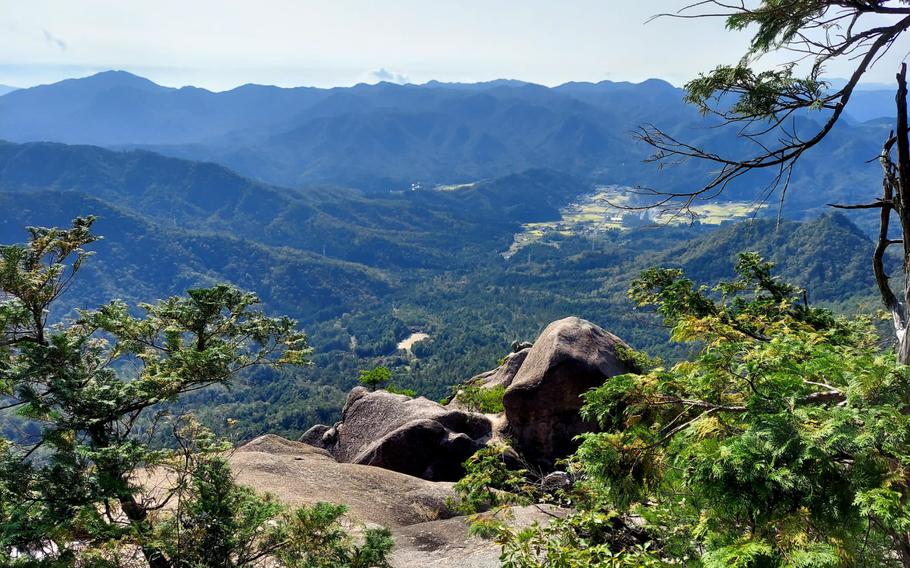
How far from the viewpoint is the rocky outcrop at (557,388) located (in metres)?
25.7

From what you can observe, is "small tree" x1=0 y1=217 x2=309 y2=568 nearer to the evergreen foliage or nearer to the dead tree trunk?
the evergreen foliage

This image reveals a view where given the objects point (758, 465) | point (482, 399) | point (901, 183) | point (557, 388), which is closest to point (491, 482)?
point (758, 465)

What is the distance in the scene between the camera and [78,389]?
902cm

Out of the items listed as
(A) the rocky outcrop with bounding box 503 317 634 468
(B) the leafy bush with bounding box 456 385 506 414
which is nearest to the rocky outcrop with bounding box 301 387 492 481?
(B) the leafy bush with bounding box 456 385 506 414

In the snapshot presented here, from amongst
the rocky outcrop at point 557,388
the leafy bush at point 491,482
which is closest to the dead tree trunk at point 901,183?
the leafy bush at point 491,482

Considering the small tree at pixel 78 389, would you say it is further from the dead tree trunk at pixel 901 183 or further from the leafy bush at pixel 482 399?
the leafy bush at pixel 482 399

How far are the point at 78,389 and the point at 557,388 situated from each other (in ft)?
68.9

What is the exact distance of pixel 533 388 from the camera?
2620 centimetres

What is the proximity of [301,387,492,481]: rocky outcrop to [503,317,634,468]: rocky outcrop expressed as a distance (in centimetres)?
308

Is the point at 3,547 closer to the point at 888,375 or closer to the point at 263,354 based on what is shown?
the point at 263,354

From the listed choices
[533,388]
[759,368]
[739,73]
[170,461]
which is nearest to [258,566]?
[170,461]

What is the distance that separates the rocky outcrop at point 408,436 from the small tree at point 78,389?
633 inches

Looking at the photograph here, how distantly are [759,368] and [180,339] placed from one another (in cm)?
1122

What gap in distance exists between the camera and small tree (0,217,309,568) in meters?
8.23
